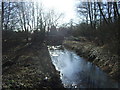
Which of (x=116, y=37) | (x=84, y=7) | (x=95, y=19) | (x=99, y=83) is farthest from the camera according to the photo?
(x=84, y=7)

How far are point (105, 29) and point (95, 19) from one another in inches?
375

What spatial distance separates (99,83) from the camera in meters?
10.6

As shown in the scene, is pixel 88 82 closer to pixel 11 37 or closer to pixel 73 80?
pixel 73 80

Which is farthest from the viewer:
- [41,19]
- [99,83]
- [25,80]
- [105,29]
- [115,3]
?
[41,19]

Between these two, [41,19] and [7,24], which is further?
[41,19]

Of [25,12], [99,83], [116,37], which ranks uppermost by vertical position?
[25,12]

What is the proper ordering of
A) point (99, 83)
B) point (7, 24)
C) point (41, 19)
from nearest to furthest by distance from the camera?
point (99, 83) → point (7, 24) → point (41, 19)

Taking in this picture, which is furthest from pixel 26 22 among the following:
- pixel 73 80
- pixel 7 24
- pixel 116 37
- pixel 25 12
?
pixel 73 80

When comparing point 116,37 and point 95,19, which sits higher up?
point 95,19

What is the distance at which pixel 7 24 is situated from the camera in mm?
25047

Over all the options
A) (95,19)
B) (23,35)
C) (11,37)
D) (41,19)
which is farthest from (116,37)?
(41,19)

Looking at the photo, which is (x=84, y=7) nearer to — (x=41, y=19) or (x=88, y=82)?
(x=41, y=19)

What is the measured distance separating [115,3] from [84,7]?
44.1 feet

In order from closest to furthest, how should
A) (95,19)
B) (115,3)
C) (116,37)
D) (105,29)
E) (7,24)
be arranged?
(116,37) → (115,3) → (105,29) → (7,24) → (95,19)
